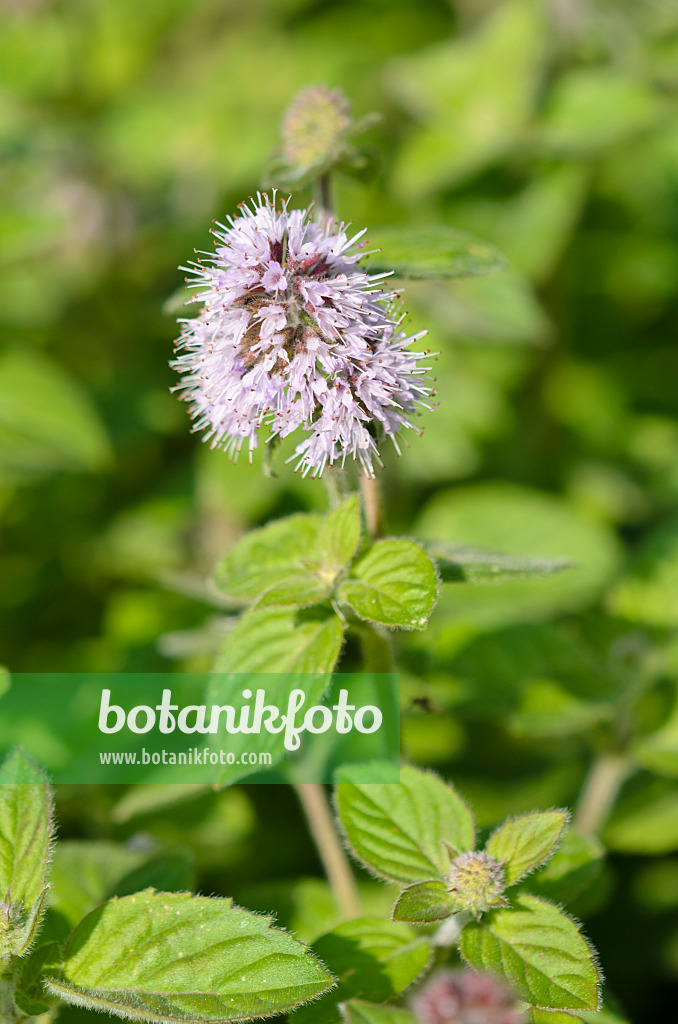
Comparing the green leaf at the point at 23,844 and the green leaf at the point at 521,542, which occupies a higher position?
the green leaf at the point at 521,542

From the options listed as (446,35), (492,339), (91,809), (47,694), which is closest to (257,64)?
(446,35)

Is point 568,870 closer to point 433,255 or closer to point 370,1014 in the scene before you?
point 370,1014

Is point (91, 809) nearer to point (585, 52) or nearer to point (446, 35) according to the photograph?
point (585, 52)

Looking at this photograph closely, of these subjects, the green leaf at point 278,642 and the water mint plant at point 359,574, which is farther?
the green leaf at point 278,642

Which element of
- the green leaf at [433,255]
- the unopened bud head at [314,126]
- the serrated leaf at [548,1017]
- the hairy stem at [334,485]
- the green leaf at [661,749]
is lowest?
the serrated leaf at [548,1017]

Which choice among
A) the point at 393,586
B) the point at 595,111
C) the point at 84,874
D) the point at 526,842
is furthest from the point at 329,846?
the point at 595,111

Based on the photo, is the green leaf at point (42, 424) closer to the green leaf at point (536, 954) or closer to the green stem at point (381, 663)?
the green stem at point (381, 663)

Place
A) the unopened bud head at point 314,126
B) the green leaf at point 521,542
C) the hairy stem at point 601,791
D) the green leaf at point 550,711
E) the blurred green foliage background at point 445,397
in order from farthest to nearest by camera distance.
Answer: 1. the green leaf at point 521,542
2. the blurred green foliage background at point 445,397
3. the hairy stem at point 601,791
4. the green leaf at point 550,711
5. the unopened bud head at point 314,126

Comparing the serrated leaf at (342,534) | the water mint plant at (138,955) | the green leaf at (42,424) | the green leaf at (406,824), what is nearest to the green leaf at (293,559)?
the serrated leaf at (342,534)
